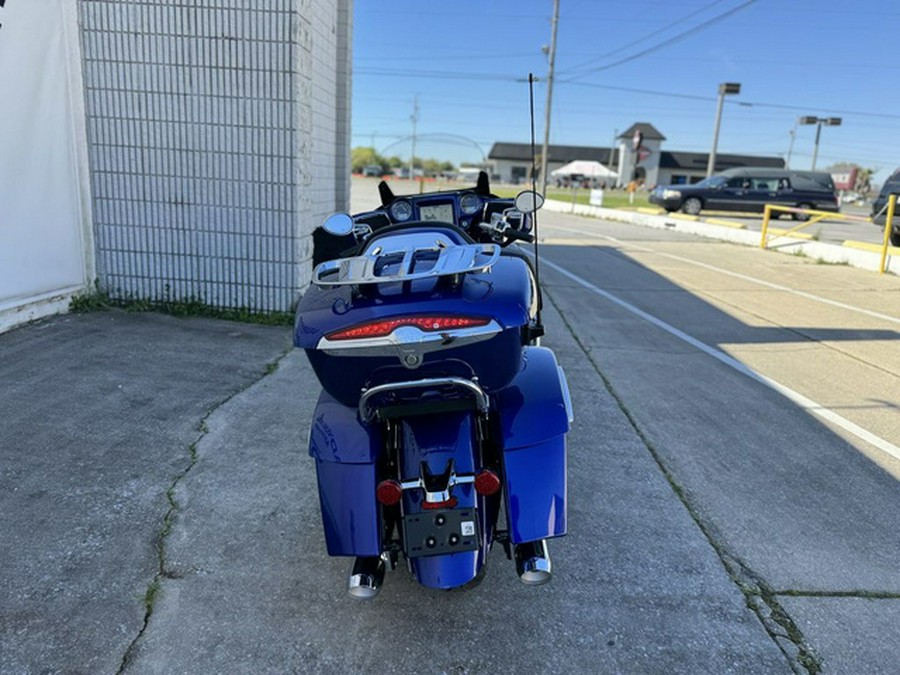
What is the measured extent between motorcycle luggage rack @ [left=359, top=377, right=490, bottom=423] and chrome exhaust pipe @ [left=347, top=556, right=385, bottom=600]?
1.64 feet

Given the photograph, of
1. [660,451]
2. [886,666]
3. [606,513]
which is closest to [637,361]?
[660,451]

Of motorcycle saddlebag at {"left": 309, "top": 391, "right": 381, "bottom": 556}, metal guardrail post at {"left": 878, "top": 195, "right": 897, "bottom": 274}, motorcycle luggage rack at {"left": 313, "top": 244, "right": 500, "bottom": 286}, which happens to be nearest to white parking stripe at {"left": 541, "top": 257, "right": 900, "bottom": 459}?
motorcycle luggage rack at {"left": 313, "top": 244, "right": 500, "bottom": 286}

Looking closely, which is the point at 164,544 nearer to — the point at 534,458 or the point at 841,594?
the point at 534,458

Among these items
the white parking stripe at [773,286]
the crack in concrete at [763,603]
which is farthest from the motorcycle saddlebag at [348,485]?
the white parking stripe at [773,286]

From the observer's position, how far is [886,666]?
7.34 ft

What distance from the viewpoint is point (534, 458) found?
2295 millimetres

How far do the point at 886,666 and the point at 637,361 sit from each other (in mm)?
3744

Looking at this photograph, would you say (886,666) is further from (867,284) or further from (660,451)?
(867,284)

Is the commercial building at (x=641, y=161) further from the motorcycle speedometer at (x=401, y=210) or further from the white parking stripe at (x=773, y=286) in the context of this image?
the motorcycle speedometer at (x=401, y=210)

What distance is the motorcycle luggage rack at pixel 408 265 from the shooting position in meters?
2.02

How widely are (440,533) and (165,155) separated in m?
5.32

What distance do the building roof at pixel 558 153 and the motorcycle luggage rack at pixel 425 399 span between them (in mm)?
82524

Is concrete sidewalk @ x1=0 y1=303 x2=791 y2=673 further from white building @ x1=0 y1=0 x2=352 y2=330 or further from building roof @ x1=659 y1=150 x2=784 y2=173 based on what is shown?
building roof @ x1=659 y1=150 x2=784 y2=173

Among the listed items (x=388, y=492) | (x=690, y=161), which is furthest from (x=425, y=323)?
(x=690, y=161)
